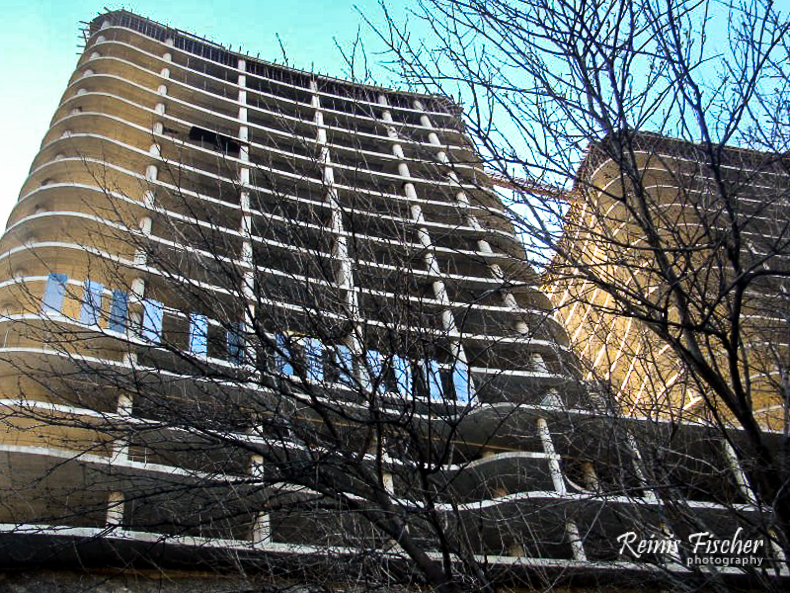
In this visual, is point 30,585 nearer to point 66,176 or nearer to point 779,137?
point 779,137

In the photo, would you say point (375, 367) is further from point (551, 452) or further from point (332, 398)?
point (551, 452)

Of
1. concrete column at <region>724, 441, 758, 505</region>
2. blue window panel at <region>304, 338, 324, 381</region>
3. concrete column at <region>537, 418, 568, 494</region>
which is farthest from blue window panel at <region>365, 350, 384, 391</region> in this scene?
concrete column at <region>724, 441, 758, 505</region>

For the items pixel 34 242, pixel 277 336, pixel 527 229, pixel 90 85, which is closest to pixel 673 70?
pixel 527 229

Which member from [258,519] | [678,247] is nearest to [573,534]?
[258,519]

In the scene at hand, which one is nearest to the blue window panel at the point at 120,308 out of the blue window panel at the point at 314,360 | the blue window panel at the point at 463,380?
the blue window panel at the point at 314,360

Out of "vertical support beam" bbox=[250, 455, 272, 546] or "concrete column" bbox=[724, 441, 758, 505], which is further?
"vertical support beam" bbox=[250, 455, 272, 546]

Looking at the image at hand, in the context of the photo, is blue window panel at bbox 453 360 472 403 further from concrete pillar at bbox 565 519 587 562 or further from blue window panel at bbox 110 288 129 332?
blue window panel at bbox 110 288 129 332

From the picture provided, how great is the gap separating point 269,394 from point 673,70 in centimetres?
408

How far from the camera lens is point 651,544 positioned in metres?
6.40

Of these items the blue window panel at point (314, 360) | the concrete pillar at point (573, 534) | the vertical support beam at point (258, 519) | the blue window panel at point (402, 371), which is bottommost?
the concrete pillar at point (573, 534)

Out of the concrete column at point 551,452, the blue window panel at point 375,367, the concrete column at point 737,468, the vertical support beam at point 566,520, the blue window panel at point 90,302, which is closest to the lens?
the blue window panel at point 375,367

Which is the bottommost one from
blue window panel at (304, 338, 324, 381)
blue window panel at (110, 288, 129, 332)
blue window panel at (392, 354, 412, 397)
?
blue window panel at (392, 354, 412, 397)

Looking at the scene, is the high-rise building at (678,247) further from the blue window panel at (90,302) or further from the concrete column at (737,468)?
the blue window panel at (90,302)

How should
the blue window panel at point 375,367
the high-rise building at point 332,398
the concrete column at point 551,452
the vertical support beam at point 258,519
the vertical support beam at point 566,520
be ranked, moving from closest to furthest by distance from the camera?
the blue window panel at point 375,367 < the high-rise building at point 332,398 < the vertical support beam at point 258,519 < the vertical support beam at point 566,520 < the concrete column at point 551,452
